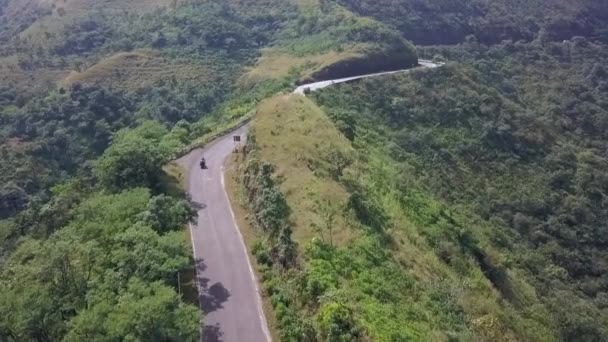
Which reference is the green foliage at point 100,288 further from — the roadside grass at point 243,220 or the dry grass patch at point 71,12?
the dry grass patch at point 71,12

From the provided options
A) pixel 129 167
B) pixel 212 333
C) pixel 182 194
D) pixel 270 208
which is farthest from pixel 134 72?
pixel 212 333

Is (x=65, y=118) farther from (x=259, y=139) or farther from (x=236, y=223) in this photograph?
(x=236, y=223)

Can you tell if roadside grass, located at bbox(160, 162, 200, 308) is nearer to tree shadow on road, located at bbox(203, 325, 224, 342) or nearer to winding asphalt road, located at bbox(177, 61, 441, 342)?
winding asphalt road, located at bbox(177, 61, 441, 342)

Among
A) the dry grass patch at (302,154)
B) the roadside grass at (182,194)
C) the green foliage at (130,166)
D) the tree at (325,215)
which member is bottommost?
the roadside grass at (182,194)

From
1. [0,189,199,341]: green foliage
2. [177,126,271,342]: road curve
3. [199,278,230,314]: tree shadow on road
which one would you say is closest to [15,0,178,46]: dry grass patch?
[177,126,271,342]: road curve

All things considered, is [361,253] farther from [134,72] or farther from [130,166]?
[134,72]

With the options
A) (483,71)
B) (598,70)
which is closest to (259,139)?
(483,71)

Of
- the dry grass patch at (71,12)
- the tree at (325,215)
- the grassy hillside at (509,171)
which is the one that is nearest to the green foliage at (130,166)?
the tree at (325,215)

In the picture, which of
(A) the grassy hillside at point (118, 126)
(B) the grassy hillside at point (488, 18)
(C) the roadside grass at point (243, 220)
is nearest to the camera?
(A) the grassy hillside at point (118, 126)
